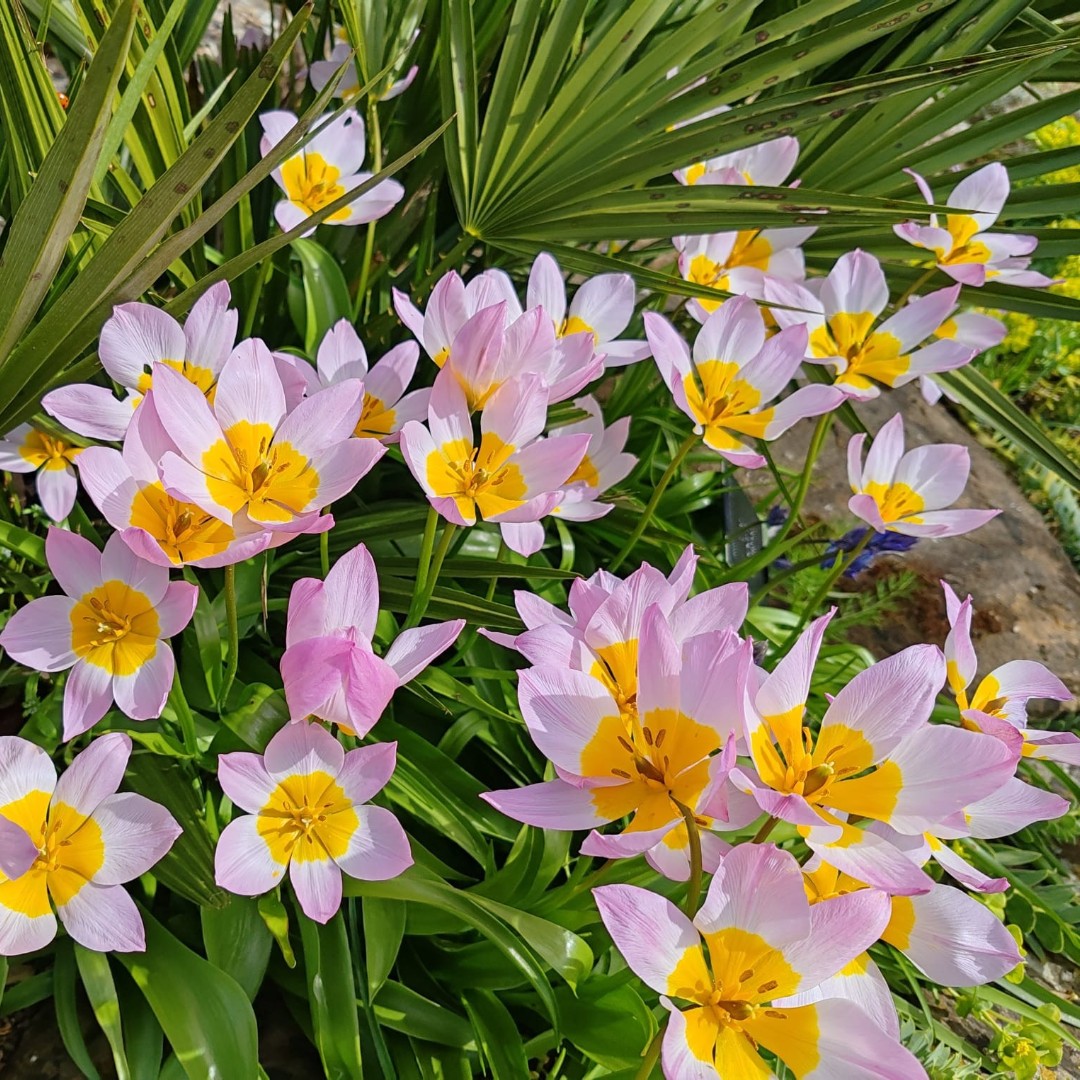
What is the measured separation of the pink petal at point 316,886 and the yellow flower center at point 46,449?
52cm

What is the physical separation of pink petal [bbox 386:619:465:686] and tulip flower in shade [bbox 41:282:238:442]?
0.80 feet

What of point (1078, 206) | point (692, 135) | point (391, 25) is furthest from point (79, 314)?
point (1078, 206)

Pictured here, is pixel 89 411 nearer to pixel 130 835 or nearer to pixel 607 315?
pixel 130 835

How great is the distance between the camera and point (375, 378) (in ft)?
2.81

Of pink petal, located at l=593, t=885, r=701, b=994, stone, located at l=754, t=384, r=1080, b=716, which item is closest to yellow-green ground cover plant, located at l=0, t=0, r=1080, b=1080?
pink petal, located at l=593, t=885, r=701, b=994

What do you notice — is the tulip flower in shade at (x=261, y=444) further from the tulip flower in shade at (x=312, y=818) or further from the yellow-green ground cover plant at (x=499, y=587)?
the tulip flower in shade at (x=312, y=818)

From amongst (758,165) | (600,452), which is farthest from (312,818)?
(758,165)

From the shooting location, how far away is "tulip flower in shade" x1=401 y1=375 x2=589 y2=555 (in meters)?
0.67

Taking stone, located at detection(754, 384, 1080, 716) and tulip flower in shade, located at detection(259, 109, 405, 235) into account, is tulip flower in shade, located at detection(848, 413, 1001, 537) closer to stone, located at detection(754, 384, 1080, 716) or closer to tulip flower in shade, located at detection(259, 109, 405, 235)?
tulip flower in shade, located at detection(259, 109, 405, 235)

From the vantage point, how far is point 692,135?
95cm

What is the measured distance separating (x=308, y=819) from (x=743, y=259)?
0.85 metres

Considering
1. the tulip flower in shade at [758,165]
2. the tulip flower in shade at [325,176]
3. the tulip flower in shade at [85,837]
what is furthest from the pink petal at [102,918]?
the tulip flower in shade at [758,165]

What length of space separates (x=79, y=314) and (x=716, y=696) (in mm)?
542

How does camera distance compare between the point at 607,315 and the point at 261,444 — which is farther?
the point at 607,315
